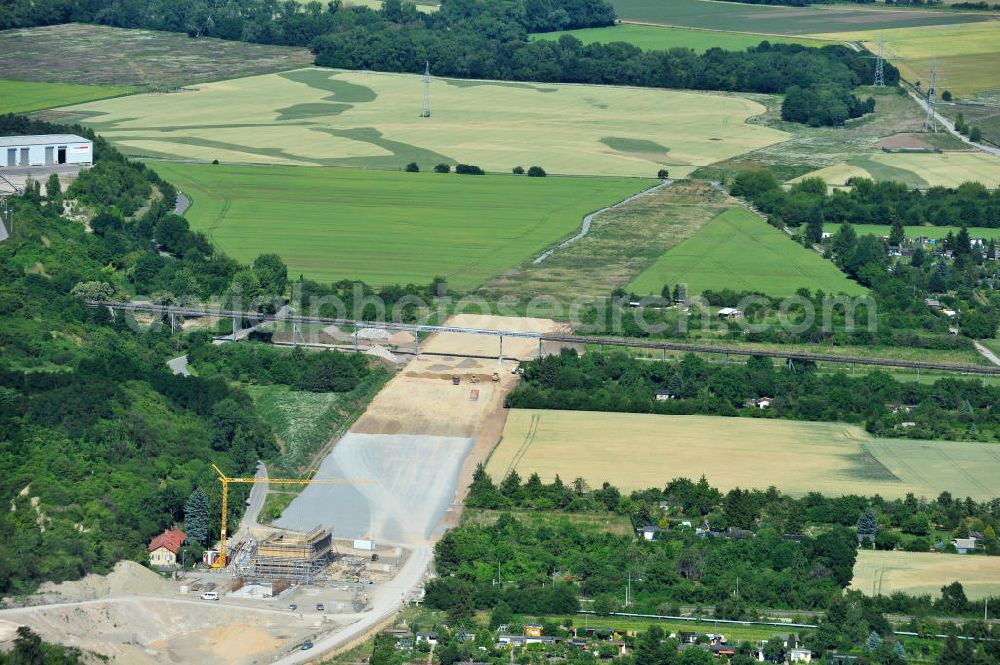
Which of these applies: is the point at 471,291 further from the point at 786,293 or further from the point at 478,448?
the point at 478,448

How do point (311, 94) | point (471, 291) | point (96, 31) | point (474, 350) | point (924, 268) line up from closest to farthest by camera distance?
point (474, 350) < point (471, 291) < point (924, 268) < point (311, 94) < point (96, 31)

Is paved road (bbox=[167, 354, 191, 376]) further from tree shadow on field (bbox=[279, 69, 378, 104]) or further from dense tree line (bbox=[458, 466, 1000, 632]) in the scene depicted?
tree shadow on field (bbox=[279, 69, 378, 104])

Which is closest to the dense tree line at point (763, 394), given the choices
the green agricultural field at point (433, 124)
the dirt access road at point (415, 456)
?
the dirt access road at point (415, 456)

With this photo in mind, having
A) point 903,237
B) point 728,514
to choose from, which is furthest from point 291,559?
point 903,237

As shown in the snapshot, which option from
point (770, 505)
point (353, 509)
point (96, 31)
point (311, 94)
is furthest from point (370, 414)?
point (96, 31)

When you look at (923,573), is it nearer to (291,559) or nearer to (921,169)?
(291,559)

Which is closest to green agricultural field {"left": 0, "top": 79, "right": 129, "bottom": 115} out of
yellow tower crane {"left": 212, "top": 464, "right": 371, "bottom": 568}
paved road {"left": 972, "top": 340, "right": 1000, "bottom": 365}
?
paved road {"left": 972, "top": 340, "right": 1000, "bottom": 365}
